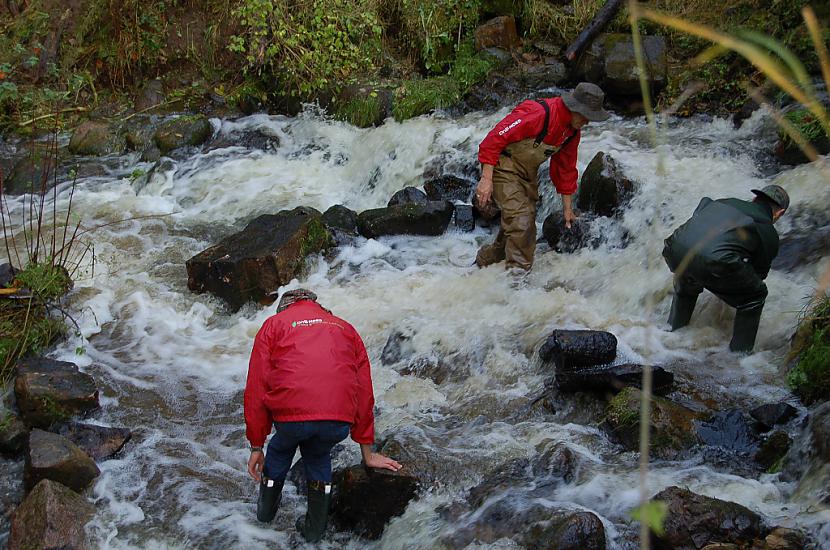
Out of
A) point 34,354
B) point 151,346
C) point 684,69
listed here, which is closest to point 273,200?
point 151,346

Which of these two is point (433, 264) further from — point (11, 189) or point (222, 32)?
point (222, 32)

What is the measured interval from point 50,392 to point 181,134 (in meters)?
6.25

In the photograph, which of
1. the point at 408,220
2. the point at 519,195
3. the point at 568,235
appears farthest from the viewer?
the point at 408,220

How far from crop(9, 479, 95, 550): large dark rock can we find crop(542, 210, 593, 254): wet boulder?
5.10m

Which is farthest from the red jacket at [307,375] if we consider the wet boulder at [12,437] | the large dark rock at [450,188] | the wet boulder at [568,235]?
the large dark rock at [450,188]

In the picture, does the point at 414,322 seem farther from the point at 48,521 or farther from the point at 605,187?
the point at 48,521

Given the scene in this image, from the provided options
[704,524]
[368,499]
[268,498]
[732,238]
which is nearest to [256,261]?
[268,498]

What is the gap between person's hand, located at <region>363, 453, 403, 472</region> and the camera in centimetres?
433

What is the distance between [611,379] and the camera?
5.15 meters

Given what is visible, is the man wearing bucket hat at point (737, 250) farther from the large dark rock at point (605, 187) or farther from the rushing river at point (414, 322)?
the large dark rock at point (605, 187)

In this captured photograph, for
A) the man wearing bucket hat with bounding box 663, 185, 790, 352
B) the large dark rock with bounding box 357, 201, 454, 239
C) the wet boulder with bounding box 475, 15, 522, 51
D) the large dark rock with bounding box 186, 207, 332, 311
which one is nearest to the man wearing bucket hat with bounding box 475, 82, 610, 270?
the large dark rock with bounding box 357, 201, 454, 239

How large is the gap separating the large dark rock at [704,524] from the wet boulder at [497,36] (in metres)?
8.83

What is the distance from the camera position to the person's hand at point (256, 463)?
4.15 metres

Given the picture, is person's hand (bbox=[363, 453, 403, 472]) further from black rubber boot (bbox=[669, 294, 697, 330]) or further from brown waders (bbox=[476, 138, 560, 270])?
brown waders (bbox=[476, 138, 560, 270])
